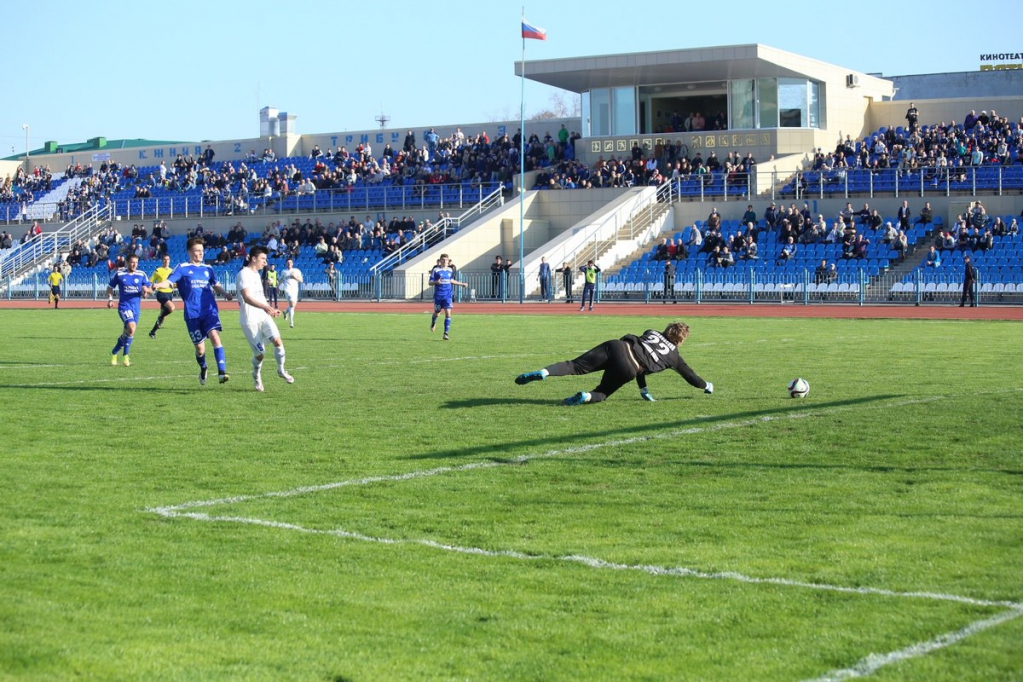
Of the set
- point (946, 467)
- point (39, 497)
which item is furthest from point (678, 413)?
point (39, 497)

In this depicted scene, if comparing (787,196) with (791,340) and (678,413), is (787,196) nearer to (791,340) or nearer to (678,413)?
(791,340)

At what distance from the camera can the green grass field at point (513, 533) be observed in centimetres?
535

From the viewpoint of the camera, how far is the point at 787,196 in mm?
50844

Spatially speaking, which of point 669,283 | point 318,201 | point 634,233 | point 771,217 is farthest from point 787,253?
point 318,201

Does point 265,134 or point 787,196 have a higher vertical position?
point 265,134

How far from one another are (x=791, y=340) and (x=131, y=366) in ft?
41.3

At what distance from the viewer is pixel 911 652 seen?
5223 mm

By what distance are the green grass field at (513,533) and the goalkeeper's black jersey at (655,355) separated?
0.40 m

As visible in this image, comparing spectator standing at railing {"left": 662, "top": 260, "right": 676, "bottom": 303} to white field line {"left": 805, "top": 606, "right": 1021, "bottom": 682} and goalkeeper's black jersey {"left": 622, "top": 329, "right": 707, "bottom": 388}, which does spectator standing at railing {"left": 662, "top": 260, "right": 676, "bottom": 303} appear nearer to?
goalkeeper's black jersey {"left": 622, "top": 329, "right": 707, "bottom": 388}

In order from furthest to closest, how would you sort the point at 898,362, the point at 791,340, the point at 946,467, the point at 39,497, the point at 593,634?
the point at 791,340, the point at 898,362, the point at 946,467, the point at 39,497, the point at 593,634

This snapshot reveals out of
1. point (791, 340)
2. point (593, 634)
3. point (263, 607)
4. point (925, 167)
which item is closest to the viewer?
point (593, 634)

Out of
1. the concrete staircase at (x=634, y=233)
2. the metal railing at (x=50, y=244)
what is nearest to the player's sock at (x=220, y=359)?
the concrete staircase at (x=634, y=233)

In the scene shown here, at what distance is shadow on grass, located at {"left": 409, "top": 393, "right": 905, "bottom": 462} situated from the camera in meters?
10.9

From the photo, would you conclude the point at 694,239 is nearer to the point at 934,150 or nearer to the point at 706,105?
the point at 934,150
